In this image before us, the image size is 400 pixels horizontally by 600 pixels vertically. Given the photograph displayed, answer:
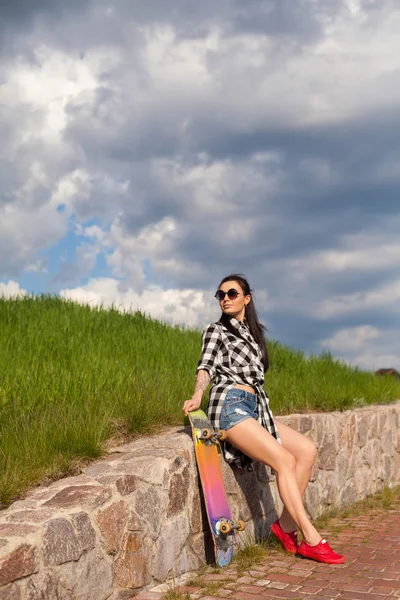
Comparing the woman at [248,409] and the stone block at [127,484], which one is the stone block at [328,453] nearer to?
the woman at [248,409]

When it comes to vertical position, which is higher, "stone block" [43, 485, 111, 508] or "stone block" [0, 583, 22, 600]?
"stone block" [43, 485, 111, 508]

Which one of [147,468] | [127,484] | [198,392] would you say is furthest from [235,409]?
[127,484]

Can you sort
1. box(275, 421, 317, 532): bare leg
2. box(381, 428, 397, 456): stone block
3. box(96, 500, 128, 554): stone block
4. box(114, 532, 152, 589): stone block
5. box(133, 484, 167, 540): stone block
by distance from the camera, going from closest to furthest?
box(96, 500, 128, 554): stone block → box(114, 532, 152, 589): stone block → box(133, 484, 167, 540): stone block → box(275, 421, 317, 532): bare leg → box(381, 428, 397, 456): stone block

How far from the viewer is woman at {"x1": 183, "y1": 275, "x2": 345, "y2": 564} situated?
5.98 m

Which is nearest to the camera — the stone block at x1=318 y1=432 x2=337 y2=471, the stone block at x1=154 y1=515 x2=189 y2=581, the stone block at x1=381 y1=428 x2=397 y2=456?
the stone block at x1=154 y1=515 x2=189 y2=581

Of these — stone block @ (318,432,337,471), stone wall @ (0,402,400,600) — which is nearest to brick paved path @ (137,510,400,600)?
stone wall @ (0,402,400,600)

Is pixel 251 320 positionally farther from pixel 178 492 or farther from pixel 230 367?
pixel 178 492

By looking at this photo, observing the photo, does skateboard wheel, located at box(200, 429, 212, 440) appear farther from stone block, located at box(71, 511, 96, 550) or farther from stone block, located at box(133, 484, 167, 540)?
stone block, located at box(71, 511, 96, 550)

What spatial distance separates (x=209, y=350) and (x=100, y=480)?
155cm

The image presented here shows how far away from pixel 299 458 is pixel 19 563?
3.02m

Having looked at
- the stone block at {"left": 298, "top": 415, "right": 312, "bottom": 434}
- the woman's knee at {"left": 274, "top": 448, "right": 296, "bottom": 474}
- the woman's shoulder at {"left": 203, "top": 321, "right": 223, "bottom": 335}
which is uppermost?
the woman's shoulder at {"left": 203, "top": 321, "right": 223, "bottom": 335}

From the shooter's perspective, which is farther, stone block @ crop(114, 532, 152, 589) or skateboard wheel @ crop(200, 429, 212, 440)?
skateboard wheel @ crop(200, 429, 212, 440)

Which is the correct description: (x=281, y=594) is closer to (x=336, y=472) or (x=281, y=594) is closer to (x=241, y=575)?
(x=241, y=575)

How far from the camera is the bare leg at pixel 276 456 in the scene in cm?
596
